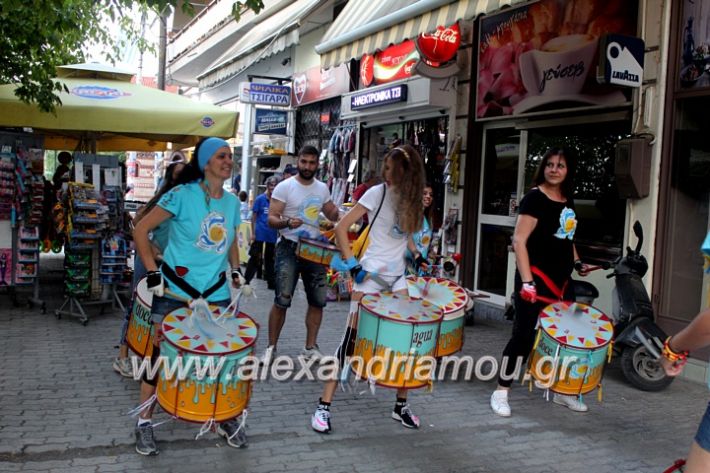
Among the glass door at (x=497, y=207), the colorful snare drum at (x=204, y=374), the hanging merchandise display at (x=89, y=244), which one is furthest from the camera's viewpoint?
the glass door at (x=497, y=207)

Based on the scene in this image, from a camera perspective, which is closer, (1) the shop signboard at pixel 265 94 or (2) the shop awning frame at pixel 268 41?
(2) the shop awning frame at pixel 268 41

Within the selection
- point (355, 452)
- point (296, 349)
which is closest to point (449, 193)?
point (296, 349)

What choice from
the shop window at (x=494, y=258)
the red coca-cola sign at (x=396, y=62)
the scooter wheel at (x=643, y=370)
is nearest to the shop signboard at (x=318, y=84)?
the red coca-cola sign at (x=396, y=62)

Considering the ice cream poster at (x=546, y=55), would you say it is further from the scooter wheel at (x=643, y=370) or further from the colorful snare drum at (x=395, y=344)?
the colorful snare drum at (x=395, y=344)

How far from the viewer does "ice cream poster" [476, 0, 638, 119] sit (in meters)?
6.81

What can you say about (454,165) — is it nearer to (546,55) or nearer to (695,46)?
(546,55)

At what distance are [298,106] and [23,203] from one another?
7.76 meters

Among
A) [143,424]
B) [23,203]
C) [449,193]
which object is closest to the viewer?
[143,424]

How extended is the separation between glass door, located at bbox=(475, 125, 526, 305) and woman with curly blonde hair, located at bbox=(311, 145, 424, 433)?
170 inches

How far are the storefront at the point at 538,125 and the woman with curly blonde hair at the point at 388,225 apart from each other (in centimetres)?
225

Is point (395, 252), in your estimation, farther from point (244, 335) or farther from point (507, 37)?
point (507, 37)

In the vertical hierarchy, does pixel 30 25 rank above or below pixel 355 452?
above

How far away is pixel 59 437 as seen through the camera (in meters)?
4.05

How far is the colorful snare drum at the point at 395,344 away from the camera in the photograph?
381 cm
